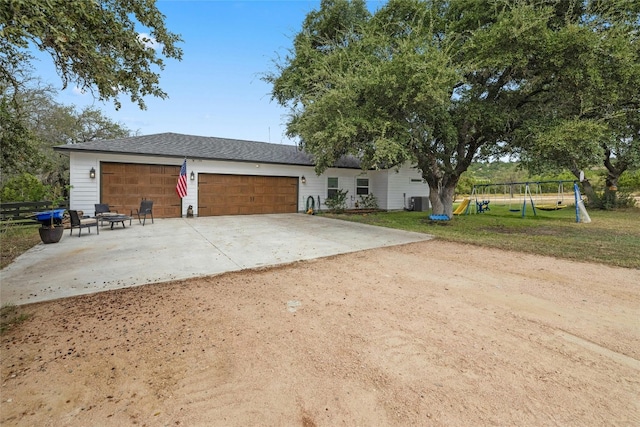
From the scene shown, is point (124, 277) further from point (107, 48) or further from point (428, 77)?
point (428, 77)

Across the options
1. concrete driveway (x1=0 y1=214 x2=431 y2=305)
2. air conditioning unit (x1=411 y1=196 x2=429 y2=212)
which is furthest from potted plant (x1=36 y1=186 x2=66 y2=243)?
air conditioning unit (x1=411 y1=196 x2=429 y2=212)

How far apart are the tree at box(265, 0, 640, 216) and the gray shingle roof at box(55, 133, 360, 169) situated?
4081 mm

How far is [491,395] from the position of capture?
2.00 metres

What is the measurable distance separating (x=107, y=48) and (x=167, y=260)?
3572 mm

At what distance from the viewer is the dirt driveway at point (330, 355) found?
1.86m

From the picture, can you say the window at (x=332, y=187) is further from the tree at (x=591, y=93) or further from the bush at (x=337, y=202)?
the tree at (x=591, y=93)

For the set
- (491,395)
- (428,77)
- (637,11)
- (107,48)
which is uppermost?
(637,11)

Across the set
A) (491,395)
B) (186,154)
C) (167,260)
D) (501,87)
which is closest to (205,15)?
(186,154)

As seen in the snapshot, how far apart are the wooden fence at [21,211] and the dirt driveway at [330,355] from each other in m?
9.63

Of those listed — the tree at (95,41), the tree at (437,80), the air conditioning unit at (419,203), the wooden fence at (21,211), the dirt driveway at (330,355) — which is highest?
the tree at (437,80)

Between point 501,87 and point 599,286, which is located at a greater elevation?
point 501,87

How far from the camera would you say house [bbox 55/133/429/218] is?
11.3m

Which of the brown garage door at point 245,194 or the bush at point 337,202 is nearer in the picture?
the brown garage door at point 245,194

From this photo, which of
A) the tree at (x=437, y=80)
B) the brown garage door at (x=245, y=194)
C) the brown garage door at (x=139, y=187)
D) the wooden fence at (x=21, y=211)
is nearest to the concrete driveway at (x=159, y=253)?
the brown garage door at (x=139, y=187)
